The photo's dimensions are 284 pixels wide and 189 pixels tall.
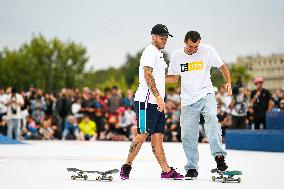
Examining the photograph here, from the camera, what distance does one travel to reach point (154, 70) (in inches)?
347

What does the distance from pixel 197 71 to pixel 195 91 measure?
258 mm

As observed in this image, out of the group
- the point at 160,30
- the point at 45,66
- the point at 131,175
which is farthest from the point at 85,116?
the point at 45,66

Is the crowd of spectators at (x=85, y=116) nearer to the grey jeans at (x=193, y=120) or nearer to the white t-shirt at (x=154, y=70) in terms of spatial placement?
the grey jeans at (x=193, y=120)

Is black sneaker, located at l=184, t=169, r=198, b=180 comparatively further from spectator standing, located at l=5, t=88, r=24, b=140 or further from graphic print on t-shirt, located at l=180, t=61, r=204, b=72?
spectator standing, located at l=5, t=88, r=24, b=140

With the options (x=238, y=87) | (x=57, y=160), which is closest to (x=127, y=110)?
(x=238, y=87)

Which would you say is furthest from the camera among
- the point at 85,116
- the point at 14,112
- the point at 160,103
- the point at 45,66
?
the point at 45,66

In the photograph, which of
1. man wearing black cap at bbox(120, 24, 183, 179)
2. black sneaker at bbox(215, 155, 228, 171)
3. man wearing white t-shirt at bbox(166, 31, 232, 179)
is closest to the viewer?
man wearing black cap at bbox(120, 24, 183, 179)

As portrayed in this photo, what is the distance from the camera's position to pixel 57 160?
12844mm

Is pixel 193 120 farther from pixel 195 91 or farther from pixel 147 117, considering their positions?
pixel 147 117

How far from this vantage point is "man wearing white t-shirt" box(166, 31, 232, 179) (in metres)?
9.02

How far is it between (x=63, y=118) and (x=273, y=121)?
32.0 ft

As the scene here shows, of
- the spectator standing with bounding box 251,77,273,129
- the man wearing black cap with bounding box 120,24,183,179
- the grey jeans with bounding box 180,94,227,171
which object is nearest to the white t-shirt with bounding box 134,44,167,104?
the man wearing black cap with bounding box 120,24,183,179

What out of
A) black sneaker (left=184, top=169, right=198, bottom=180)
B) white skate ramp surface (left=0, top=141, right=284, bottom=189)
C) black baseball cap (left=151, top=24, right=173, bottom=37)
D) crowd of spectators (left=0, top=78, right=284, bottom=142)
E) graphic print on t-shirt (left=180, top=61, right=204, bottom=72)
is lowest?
white skate ramp surface (left=0, top=141, right=284, bottom=189)

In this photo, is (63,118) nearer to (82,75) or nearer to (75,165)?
(75,165)
